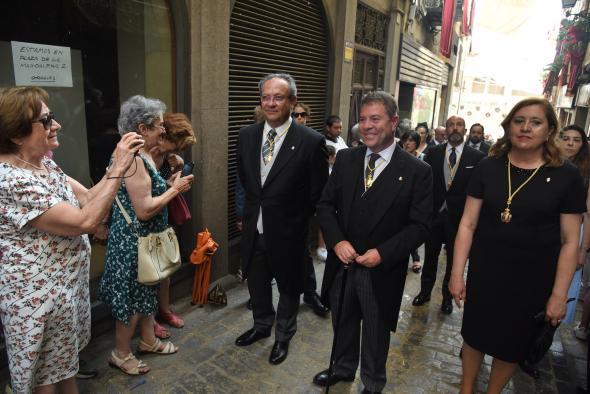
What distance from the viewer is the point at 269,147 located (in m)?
3.34

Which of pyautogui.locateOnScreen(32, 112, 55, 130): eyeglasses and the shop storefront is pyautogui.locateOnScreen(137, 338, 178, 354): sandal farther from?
the shop storefront

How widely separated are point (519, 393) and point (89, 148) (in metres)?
4.15

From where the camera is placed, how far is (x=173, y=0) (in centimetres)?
399

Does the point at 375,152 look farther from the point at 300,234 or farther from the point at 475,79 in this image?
the point at 475,79

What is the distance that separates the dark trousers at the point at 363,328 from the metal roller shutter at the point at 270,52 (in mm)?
2531

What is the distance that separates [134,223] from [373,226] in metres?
1.65

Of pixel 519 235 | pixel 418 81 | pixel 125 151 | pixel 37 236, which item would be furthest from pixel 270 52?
pixel 418 81

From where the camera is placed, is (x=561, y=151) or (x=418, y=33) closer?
(x=561, y=151)

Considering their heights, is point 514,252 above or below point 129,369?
above

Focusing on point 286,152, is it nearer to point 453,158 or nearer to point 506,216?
point 506,216

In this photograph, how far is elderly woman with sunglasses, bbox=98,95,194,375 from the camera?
2793 mm

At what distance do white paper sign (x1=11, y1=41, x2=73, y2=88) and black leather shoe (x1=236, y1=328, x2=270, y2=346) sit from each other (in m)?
2.61

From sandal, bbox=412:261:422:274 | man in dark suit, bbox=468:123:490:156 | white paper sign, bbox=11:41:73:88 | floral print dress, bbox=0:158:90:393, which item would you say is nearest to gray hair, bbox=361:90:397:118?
floral print dress, bbox=0:158:90:393

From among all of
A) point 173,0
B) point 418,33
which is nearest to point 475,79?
point 418,33
